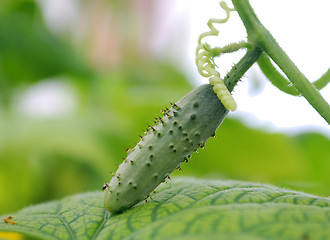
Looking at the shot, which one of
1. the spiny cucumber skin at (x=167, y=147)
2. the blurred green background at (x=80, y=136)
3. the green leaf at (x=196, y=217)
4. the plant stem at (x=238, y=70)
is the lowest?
the green leaf at (x=196, y=217)

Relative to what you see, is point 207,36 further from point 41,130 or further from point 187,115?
point 41,130

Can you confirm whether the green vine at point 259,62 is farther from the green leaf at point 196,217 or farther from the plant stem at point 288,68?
the green leaf at point 196,217

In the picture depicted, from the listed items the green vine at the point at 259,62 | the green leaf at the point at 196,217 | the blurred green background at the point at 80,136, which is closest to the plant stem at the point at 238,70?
the green vine at the point at 259,62

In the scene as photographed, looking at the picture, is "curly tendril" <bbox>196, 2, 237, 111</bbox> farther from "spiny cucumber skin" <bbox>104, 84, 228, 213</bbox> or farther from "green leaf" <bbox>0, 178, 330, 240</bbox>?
"green leaf" <bbox>0, 178, 330, 240</bbox>

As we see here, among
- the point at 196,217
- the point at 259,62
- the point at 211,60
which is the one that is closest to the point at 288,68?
the point at 259,62

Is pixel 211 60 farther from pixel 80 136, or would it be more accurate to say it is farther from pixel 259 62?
pixel 80 136

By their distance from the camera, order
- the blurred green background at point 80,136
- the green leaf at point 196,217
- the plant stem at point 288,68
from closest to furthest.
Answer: the green leaf at point 196,217 → the plant stem at point 288,68 → the blurred green background at point 80,136
